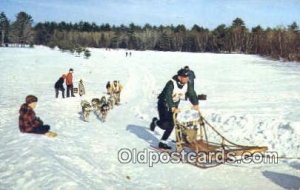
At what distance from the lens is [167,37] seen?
117 metres

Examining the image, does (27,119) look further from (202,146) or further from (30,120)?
(202,146)

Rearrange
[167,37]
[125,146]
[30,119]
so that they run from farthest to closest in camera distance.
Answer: [167,37] < [125,146] < [30,119]

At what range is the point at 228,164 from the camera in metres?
9.66

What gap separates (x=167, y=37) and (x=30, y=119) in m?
108

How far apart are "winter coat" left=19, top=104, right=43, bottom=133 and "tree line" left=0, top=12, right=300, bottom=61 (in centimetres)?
5211

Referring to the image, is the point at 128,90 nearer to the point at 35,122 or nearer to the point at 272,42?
the point at 35,122

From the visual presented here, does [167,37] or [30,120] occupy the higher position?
[167,37]

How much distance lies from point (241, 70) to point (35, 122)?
133 feet

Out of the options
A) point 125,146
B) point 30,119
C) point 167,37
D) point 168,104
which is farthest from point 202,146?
point 167,37

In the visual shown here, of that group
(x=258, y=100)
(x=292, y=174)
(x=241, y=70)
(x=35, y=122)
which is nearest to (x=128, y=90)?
(x=258, y=100)

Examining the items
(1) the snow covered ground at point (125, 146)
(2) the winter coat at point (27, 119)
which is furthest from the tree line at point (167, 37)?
(2) the winter coat at point (27, 119)

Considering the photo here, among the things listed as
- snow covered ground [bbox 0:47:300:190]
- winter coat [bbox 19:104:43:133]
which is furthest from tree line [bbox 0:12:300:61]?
winter coat [bbox 19:104:43:133]

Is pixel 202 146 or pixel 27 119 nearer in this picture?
pixel 202 146

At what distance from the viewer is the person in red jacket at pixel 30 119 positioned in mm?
10844
